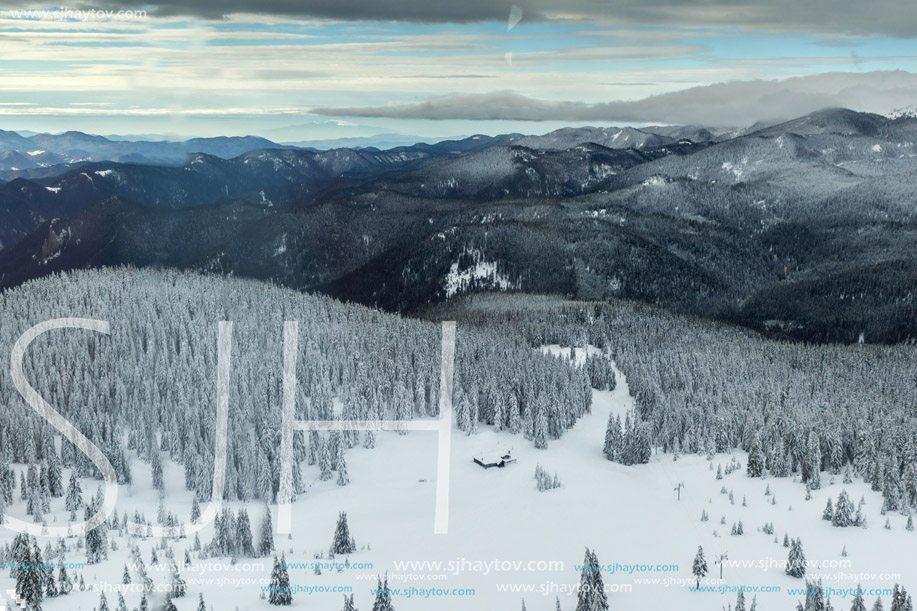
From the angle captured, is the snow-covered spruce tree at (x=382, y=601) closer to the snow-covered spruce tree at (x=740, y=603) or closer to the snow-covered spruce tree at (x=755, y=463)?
the snow-covered spruce tree at (x=740, y=603)

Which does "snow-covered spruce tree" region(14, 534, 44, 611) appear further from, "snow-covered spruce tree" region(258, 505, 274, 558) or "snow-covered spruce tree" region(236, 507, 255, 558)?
"snow-covered spruce tree" region(258, 505, 274, 558)

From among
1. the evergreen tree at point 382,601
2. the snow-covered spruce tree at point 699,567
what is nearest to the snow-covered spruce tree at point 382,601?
the evergreen tree at point 382,601

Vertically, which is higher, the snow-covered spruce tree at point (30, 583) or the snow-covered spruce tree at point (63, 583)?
the snow-covered spruce tree at point (30, 583)

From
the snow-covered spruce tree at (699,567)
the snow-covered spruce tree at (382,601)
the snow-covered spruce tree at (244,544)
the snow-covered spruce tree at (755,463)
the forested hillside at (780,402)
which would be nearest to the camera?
the snow-covered spruce tree at (382,601)

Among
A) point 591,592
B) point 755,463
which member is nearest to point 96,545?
point 591,592

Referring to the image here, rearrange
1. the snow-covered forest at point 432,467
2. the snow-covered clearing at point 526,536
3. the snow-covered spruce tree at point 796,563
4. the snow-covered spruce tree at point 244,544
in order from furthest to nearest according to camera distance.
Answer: the snow-covered spruce tree at point 244,544
the snow-covered spruce tree at point 796,563
the snow-covered forest at point 432,467
the snow-covered clearing at point 526,536

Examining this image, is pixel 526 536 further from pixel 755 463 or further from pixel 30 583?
pixel 30 583

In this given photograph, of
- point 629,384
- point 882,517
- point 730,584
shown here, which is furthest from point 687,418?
point 730,584
